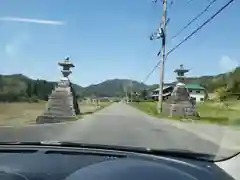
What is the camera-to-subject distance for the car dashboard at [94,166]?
9.66 ft

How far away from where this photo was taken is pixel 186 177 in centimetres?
290

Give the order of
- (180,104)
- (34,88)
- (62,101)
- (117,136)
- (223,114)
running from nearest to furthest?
(34,88), (117,136), (62,101), (223,114), (180,104)

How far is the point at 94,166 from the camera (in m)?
3.18

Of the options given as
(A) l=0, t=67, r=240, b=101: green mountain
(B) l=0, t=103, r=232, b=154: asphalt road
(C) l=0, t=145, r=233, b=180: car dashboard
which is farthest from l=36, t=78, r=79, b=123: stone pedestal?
(C) l=0, t=145, r=233, b=180: car dashboard

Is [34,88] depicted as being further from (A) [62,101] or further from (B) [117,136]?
(A) [62,101]

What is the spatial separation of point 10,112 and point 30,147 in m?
34.9

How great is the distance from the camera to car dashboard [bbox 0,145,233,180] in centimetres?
294

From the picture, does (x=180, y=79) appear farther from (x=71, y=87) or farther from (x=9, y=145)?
(x=9, y=145)

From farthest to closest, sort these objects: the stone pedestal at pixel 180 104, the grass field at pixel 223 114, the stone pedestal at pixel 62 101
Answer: the stone pedestal at pixel 180 104, the stone pedestal at pixel 62 101, the grass field at pixel 223 114

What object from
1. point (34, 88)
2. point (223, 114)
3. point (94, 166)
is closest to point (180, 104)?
point (223, 114)

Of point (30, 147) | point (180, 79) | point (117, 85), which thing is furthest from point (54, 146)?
point (180, 79)

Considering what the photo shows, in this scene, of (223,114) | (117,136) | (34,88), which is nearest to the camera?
(34,88)

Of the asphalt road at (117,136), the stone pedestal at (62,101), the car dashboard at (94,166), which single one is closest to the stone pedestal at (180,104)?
the stone pedestal at (62,101)

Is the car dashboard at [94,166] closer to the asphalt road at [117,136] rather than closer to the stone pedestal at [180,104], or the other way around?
the asphalt road at [117,136]
